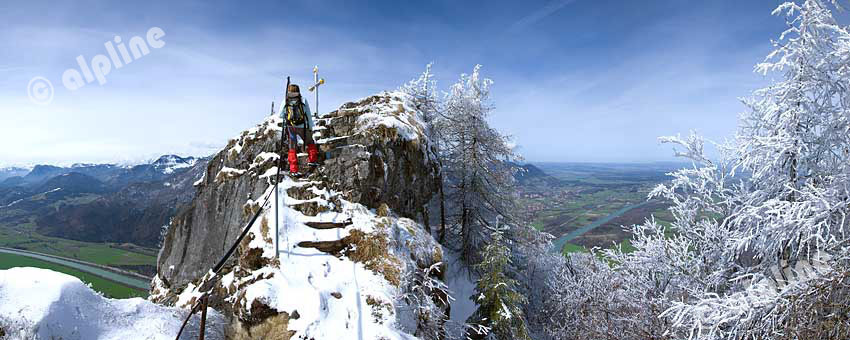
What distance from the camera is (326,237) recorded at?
35.7ft

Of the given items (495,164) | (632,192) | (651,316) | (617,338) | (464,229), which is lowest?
(632,192)

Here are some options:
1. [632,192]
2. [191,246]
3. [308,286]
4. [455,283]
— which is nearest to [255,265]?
[308,286]

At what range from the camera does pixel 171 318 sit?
7762 millimetres

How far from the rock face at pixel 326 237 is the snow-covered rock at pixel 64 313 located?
2.10 m

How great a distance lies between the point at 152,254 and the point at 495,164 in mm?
169860

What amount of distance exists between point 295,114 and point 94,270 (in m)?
144

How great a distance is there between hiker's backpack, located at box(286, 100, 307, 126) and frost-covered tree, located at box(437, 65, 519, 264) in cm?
1035

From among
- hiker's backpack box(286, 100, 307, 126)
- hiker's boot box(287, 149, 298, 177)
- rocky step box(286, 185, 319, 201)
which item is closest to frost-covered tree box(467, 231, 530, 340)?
rocky step box(286, 185, 319, 201)

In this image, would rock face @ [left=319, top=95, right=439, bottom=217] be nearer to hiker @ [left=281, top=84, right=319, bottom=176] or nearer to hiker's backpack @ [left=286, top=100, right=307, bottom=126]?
hiker @ [left=281, top=84, right=319, bottom=176]

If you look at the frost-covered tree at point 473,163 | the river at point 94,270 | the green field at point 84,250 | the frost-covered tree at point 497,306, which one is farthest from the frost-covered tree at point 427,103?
the green field at point 84,250

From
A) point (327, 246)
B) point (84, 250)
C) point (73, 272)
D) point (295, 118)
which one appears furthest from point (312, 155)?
point (84, 250)

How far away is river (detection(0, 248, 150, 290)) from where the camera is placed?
94938 millimetres

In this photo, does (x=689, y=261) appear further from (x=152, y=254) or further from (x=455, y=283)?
(x=152, y=254)

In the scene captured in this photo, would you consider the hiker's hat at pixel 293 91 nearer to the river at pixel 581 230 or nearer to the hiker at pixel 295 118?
the hiker at pixel 295 118
